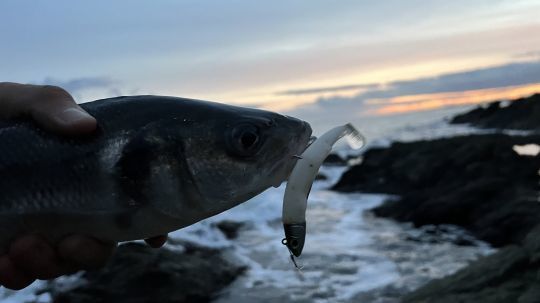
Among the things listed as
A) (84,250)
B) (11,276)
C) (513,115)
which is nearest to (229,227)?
(11,276)

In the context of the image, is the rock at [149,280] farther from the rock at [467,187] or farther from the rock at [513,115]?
the rock at [513,115]

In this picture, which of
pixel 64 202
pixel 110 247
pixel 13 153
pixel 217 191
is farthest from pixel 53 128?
pixel 217 191

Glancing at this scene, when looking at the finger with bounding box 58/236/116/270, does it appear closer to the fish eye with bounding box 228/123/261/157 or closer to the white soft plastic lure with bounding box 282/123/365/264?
the fish eye with bounding box 228/123/261/157

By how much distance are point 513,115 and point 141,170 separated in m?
36.6

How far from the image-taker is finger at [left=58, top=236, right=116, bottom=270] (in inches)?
117

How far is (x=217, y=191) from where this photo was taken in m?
2.77

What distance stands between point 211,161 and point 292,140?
416 millimetres

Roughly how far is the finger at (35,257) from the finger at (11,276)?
0.16ft

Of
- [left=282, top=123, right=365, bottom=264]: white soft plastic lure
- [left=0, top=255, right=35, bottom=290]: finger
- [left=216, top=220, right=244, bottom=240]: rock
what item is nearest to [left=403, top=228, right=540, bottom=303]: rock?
[left=282, top=123, right=365, bottom=264]: white soft plastic lure

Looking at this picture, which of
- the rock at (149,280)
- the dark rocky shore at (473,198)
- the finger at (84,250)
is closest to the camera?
the finger at (84,250)

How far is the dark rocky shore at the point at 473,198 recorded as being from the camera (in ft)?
17.5

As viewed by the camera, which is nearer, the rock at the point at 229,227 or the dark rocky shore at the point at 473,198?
the dark rocky shore at the point at 473,198

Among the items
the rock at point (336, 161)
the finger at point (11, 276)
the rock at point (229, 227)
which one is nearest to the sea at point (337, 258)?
the rock at point (229, 227)

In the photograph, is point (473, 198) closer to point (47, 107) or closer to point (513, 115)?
point (47, 107)
